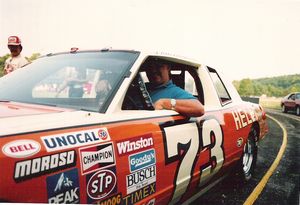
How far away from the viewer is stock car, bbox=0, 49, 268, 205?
148 cm

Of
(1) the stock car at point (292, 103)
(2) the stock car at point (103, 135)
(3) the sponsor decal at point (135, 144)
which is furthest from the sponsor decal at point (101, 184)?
(1) the stock car at point (292, 103)

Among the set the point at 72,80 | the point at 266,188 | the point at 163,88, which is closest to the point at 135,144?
the point at 72,80

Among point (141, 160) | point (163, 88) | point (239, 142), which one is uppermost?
point (163, 88)

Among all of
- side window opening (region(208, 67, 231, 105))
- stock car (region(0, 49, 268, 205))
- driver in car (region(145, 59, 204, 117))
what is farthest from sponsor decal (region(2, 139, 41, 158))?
side window opening (region(208, 67, 231, 105))

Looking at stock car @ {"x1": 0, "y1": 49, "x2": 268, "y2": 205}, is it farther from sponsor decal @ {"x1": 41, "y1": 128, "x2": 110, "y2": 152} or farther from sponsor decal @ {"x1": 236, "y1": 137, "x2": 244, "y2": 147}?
sponsor decal @ {"x1": 236, "y1": 137, "x2": 244, "y2": 147}

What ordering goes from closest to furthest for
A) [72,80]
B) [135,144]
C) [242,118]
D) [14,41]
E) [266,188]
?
[135,144] → [72,80] → [242,118] → [266,188] → [14,41]

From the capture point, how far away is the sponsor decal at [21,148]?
4.50 feet

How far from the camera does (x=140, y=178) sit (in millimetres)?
2107

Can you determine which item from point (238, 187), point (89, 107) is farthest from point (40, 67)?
point (238, 187)

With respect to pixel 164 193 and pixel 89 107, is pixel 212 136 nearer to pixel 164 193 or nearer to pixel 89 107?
pixel 164 193

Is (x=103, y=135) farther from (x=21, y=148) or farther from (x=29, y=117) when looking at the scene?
(x=21, y=148)

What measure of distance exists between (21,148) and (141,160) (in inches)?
33.9

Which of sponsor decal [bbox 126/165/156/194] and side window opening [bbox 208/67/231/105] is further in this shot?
side window opening [bbox 208/67/231/105]

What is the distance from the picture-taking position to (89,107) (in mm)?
2115
